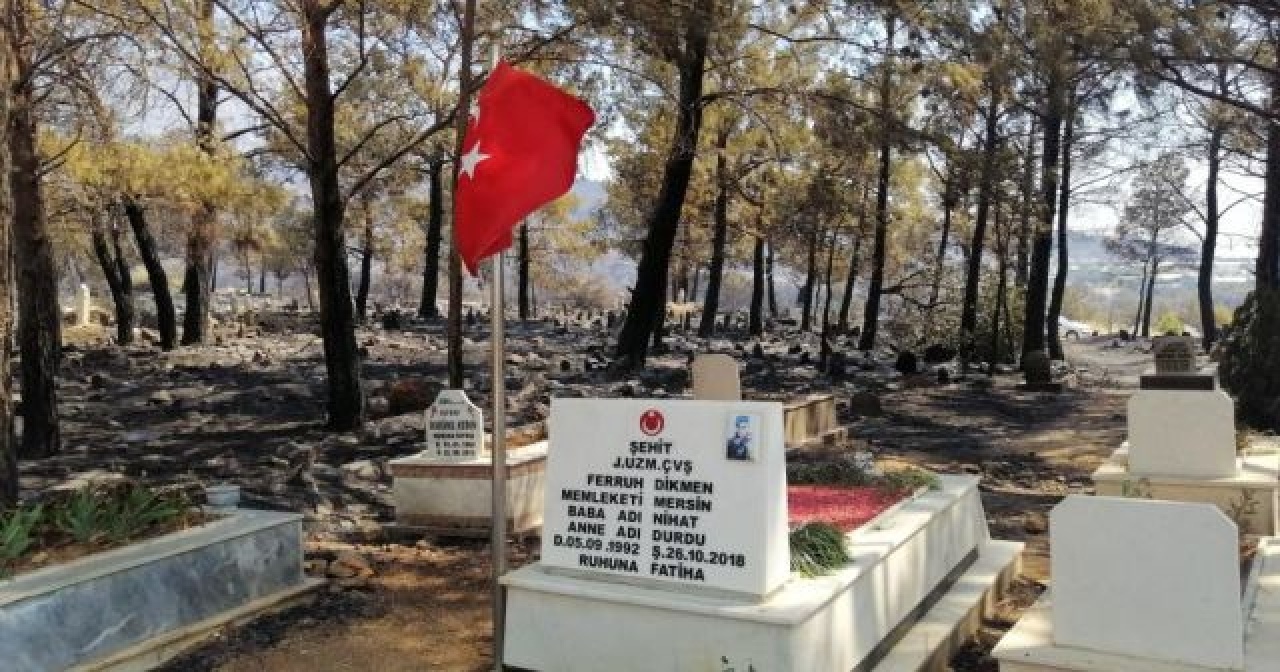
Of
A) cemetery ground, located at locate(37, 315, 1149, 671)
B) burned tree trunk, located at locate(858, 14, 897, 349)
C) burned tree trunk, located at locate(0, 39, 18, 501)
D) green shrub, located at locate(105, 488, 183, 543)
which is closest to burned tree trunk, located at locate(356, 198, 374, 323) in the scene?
cemetery ground, located at locate(37, 315, 1149, 671)

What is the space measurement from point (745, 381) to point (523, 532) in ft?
39.2

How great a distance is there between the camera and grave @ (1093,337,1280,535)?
725 cm

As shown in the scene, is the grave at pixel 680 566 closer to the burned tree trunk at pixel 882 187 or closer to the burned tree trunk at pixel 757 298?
the burned tree trunk at pixel 882 187

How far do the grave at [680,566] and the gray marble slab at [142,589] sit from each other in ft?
6.40

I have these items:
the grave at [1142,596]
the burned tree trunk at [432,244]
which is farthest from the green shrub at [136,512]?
the burned tree trunk at [432,244]

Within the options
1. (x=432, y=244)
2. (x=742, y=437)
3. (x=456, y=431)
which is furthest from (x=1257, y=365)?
(x=432, y=244)

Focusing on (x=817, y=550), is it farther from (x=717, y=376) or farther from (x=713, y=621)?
(x=717, y=376)

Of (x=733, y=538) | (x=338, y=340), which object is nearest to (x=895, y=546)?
(x=733, y=538)

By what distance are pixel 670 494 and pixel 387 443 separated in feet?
25.3

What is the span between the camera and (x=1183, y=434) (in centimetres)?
761

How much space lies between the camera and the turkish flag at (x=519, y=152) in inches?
195

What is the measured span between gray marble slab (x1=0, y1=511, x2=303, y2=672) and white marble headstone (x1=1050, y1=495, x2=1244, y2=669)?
14.1 ft

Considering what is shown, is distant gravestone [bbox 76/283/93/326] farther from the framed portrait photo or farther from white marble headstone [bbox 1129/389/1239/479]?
the framed portrait photo

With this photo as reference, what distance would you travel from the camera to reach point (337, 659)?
541 cm
